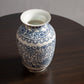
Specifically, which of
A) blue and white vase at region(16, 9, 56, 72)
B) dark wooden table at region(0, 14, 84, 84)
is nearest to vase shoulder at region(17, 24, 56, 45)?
blue and white vase at region(16, 9, 56, 72)

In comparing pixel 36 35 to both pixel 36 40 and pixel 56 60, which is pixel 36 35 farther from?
pixel 56 60

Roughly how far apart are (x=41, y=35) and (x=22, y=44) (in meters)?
0.07

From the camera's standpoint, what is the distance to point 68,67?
26.7 inches

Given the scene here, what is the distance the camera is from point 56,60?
71 cm

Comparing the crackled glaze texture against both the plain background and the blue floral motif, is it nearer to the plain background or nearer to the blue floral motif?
the blue floral motif

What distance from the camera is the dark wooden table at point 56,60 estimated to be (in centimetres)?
64
